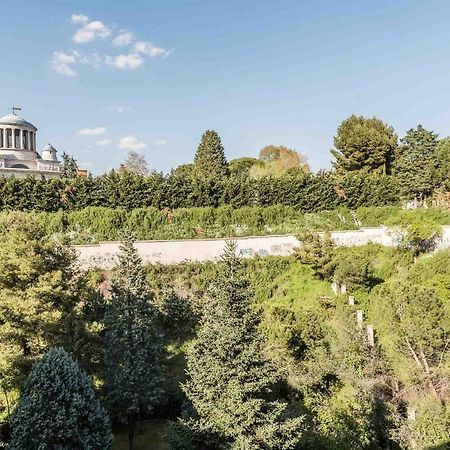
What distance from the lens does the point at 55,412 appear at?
420 inches

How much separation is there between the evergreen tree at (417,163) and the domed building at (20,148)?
37.5 meters

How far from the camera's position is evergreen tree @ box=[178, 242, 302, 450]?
10.3 m

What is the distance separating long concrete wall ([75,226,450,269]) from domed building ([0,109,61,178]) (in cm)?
2913

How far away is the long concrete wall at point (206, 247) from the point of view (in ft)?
81.9

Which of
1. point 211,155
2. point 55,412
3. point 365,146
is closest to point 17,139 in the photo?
point 211,155

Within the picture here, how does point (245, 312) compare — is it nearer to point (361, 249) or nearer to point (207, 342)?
point (207, 342)

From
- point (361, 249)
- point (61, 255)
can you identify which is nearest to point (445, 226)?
point (361, 249)

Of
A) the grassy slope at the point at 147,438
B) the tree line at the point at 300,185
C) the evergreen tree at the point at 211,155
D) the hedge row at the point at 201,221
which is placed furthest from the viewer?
the evergreen tree at the point at 211,155

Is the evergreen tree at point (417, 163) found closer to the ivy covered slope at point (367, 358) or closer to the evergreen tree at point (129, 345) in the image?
the ivy covered slope at point (367, 358)

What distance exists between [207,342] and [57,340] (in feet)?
21.3

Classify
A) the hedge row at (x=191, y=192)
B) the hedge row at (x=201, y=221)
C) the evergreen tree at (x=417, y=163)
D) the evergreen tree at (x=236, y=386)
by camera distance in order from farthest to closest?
the evergreen tree at (x=417, y=163), the hedge row at (x=191, y=192), the hedge row at (x=201, y=221), the evergreen tree at (x=236, y=386)

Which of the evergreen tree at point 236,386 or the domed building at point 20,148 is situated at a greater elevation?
the domed building at point 20,148

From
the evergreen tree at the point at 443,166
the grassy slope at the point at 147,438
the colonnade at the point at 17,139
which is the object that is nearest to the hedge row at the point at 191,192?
the evergreen tree at the point at 443,166

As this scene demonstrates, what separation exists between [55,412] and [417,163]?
101ft
